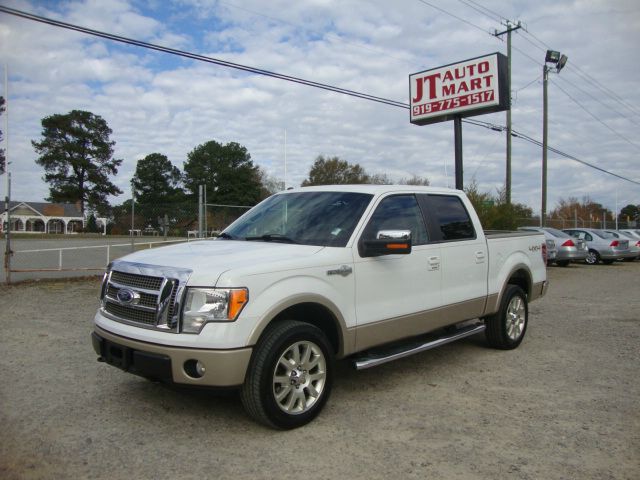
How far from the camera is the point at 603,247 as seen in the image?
2100cm

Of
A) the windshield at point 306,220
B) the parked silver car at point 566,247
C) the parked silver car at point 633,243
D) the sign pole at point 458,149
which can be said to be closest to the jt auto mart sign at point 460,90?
the sign pole at point 458,149

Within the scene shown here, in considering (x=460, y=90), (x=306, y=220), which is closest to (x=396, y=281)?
(x=306, y=220)

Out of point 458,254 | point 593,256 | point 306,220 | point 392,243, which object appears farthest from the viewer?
point 593,256

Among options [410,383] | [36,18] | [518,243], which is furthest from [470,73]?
[410,383]

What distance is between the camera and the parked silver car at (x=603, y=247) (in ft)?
68.6

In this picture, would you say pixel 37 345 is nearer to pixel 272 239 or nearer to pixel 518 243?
pixel 272 239

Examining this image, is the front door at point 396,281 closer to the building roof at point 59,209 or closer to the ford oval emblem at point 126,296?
the ford oval emblem at point 126,296

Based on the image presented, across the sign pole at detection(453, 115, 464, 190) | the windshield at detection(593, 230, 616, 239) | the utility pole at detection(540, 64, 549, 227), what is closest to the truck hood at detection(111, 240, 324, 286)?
the sign pole at detection(453, 115, 464, 190)

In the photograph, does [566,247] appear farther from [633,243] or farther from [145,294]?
[145,294]

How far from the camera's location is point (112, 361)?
3.95m

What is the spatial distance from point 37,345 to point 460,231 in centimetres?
514

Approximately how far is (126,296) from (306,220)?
169cm

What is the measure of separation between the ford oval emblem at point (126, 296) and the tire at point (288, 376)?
101 cm

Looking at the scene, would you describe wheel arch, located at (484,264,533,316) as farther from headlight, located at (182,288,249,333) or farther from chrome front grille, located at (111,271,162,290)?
chrome front grille, located at (111,271,162,290)
